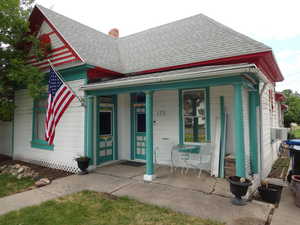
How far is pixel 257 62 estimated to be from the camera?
5668 mm

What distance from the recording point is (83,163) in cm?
618

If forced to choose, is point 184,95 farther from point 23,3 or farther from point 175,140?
point 23,3

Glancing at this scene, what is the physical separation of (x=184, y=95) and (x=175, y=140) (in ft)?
5.34

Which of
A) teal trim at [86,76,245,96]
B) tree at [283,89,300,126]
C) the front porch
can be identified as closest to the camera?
teal trim at [86,76,245,96]

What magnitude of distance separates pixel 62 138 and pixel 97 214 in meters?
4.43

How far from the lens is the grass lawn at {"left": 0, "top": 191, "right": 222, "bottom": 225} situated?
333cm

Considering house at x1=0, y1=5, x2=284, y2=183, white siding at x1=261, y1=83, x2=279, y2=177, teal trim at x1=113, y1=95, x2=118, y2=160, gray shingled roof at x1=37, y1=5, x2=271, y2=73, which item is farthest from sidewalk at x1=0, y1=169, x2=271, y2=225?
gray shingled roof at x1=37, y1=5, x2=271, y2=73

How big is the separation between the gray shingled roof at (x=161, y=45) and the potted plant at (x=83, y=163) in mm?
3242

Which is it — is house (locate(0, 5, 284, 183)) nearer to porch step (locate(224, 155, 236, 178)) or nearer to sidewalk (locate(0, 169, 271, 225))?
porch step (locate(224, 155, 236, 178))

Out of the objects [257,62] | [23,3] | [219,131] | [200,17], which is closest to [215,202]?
[219,131]

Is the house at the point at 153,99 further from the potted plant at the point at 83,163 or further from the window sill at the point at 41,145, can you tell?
the potted plant at the point at 83,163

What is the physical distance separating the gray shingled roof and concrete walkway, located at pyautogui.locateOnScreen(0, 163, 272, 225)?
3.99m

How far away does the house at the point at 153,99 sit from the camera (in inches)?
216

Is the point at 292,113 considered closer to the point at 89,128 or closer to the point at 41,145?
the point at 89,128
